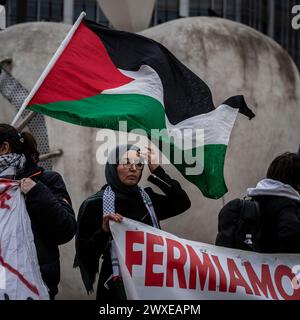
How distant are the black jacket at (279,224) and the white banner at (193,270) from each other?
95 millimetres

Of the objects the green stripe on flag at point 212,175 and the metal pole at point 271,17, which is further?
the metal pole at point 271,17

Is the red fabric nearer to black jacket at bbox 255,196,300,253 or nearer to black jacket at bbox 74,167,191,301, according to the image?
Answer: black jacket at bbox 74,167,191,301

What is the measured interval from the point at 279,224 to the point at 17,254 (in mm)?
1448

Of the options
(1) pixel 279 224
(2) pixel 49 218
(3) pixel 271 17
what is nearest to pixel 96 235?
(2) pixel 49 218

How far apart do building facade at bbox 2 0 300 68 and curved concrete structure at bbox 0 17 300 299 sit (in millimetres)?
36401

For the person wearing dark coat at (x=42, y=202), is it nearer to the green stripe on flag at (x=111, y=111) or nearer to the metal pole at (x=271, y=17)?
the green stripe on flag at (x=111, y=111)

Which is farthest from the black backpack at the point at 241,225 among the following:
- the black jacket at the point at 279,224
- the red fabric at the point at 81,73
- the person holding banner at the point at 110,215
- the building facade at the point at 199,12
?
the building facade at the point at 199,12

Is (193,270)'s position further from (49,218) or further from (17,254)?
(17,254)

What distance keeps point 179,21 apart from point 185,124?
12.1ft

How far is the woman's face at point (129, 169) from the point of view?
5.27 m

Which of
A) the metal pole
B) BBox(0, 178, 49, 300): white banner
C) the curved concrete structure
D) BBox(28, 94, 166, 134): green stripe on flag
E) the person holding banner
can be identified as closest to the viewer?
BBox(0, 178, 49, 300): white banner

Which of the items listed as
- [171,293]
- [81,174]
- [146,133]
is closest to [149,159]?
[146,133]

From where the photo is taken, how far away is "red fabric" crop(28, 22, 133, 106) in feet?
19.2

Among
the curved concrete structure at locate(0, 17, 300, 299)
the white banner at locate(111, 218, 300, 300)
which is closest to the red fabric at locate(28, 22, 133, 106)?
the white banner at locate(111, 218, 300, 300)
